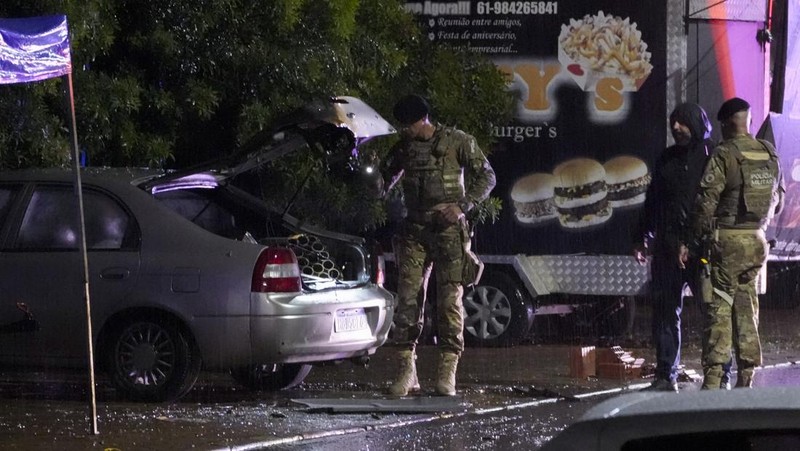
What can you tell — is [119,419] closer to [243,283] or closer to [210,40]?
[243,283]

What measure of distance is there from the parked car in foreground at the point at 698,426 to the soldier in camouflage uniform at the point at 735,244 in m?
6.27

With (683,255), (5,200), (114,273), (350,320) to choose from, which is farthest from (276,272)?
(683,255)

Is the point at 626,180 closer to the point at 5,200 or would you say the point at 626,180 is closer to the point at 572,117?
the point at 572,117

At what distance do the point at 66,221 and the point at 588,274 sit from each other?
5069 millimetres

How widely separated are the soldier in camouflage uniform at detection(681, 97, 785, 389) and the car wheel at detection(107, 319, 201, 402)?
3.20 metres

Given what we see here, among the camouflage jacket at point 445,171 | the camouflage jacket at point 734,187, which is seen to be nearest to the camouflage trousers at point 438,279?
the camouflage jacket at point 445,171

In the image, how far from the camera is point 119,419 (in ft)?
28.5

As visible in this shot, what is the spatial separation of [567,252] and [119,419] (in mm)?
5456

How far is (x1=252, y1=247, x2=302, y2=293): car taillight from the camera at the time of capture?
9.23 meters

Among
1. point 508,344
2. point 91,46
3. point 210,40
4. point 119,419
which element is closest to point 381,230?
point 508,344

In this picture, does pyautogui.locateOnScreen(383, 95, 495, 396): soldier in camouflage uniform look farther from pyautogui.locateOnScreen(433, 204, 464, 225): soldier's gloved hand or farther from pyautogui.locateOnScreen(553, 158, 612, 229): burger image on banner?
pyautogui.locateOnScreen(553, 158, 612, 229): burger image on banner

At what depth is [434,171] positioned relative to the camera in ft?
32.0

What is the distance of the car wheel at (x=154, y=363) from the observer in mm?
9273

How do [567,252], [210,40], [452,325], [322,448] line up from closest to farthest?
[322,448], [452,325], [210,40], [567,252]
